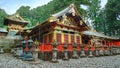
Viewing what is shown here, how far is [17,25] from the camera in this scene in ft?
111

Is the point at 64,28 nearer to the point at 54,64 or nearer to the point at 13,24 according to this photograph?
the point at 54,64

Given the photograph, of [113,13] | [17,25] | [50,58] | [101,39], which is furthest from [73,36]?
[113,13]

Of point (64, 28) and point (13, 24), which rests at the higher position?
point (13, 24)

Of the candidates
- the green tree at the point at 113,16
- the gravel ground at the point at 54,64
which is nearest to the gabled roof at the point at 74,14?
the gravel ground at the point at 54,64

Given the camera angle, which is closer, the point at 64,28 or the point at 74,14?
the point at 64,28

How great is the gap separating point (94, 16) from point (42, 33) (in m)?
27.1

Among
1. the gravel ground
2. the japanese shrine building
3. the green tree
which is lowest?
the gravel ground

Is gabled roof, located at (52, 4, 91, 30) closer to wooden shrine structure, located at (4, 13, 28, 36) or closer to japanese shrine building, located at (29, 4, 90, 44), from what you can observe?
japanese shrine building, located at (29, 4, 90, 44)

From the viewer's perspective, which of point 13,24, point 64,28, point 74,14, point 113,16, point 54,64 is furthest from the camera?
point 113,16

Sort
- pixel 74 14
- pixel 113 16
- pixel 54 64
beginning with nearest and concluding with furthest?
Answer: pixel 54 64 < pixel 74 14 < pixel 113 16

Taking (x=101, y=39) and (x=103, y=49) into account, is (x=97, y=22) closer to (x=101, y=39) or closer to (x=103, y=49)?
(x=101, y=39)

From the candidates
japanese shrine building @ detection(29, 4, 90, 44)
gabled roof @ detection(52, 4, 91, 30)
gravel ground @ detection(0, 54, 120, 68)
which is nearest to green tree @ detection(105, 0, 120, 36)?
gabled roof @ detection(52, 4, 91, 30)

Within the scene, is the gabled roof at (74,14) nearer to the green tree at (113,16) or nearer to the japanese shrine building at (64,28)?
the japanese shrine building at (64,28)

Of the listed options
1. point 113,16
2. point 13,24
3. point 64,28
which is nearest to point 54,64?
point 64,28
